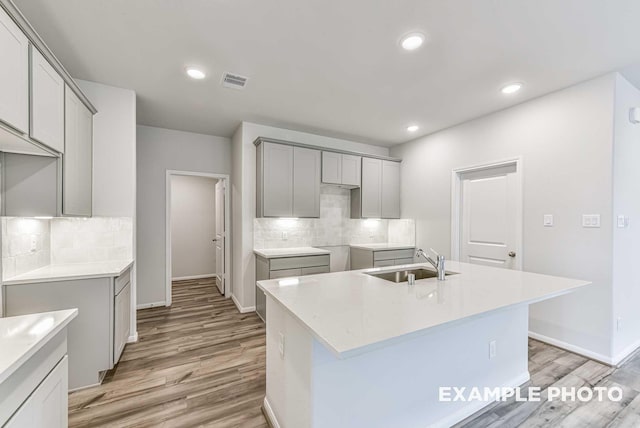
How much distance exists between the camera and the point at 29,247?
2242mm

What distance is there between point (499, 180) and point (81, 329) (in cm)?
454

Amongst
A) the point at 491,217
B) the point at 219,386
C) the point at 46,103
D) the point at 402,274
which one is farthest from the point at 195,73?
the point at 491,217

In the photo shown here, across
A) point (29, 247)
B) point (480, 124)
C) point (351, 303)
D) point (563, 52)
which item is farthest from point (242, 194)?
Result: point (563, 52)

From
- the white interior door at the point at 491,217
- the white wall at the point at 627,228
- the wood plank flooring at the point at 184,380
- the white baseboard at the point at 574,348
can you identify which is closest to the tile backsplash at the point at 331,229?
the white interior door at the point at 491,217

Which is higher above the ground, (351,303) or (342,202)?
(342,202)

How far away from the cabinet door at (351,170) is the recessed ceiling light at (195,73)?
2312 mm

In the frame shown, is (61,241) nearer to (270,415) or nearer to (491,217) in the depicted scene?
(270,415)

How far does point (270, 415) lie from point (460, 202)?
3512mm

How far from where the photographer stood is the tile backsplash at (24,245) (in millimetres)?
1972

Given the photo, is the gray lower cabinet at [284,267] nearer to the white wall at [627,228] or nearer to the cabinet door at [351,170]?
the cabinet door at [351,170]

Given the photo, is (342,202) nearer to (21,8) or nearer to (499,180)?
(499,180)

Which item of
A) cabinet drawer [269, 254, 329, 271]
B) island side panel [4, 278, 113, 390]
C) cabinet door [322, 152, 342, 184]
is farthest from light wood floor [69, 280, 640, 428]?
cabinet door [322, 152, 342, 184]

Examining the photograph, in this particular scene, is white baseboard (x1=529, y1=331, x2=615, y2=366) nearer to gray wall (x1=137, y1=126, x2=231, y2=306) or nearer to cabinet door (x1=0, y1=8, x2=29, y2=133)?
cabinet door (x1=0, y1=8, x2=29, y2=133)

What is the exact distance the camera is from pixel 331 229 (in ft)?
15.0
